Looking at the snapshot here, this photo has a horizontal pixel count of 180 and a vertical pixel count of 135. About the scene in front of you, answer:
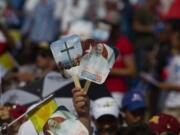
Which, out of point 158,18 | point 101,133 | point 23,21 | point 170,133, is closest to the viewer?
point 170,133

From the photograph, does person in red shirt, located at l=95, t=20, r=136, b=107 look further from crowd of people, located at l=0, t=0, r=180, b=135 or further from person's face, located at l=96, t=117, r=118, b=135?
Answer: person's face, located at l=96, t=117, r=118, b=135

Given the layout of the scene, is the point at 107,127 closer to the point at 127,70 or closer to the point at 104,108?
the point at 104,108


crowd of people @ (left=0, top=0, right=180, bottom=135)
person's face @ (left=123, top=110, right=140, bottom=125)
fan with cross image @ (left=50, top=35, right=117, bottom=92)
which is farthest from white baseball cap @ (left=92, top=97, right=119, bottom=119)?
fan with cross image @ (left=50, top=35, right=117, bottom=92)

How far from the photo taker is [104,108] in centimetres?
819

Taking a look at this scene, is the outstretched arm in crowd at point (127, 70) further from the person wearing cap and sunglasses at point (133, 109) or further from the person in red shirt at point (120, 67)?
the person wearing cap and sunglasses at point (133, 109)

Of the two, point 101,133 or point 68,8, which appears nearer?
point 101,133

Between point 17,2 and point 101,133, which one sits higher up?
point 101,133

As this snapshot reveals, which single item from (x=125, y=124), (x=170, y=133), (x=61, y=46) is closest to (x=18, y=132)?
(x=61, y=46)

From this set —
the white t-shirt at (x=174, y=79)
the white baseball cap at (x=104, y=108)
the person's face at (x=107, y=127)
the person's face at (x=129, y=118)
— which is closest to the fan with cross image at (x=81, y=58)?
the person's face at (x=107, y=127)

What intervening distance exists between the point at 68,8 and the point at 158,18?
1.65 m

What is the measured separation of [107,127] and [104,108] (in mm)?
263

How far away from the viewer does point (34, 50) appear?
47.9 ft

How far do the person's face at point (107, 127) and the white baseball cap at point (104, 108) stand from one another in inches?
3.5

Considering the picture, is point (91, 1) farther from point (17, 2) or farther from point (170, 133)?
point (170, 133)
